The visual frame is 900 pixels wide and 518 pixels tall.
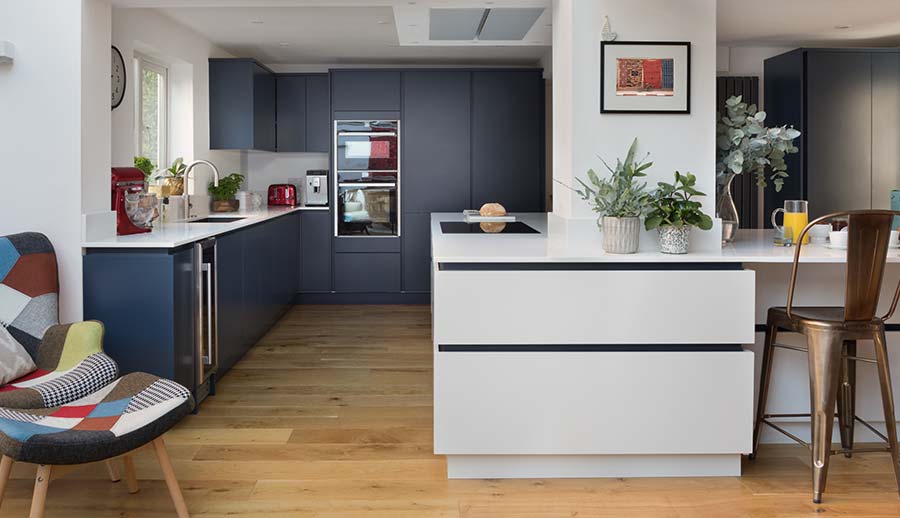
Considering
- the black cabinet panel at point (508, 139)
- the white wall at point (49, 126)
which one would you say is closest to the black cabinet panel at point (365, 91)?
the black cabinet panel at point (508, 139)

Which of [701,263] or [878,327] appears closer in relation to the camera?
[878,327]

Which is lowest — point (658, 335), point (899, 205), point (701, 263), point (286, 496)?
point (286, 496)

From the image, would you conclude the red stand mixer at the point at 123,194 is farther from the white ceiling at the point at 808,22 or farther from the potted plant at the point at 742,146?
the white ceiling at the point at 808,22

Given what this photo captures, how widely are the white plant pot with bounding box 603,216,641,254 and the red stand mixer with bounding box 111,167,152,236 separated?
2347 mm

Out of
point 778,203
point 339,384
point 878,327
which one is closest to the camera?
point 878,327

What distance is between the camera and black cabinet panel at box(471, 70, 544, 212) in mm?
7621

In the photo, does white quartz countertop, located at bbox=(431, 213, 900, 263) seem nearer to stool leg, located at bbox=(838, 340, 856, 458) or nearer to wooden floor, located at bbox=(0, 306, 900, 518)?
stool leg, located at bbox=(838, 340, 856, 458)

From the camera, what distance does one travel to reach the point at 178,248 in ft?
12.6

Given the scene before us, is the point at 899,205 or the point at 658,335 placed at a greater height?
the point at 899,205

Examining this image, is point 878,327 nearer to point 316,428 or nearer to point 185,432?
point 316,428

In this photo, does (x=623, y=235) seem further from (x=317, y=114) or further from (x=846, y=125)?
(x=317, y=114)

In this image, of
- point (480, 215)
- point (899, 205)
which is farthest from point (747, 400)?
point (480, 215)

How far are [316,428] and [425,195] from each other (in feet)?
13.4

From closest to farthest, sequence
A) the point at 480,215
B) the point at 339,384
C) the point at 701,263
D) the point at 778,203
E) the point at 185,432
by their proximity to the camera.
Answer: the point at 701,263 → the point at 185,432 → the point at 339,384 → the point at 480,215 → the point at 778,203
